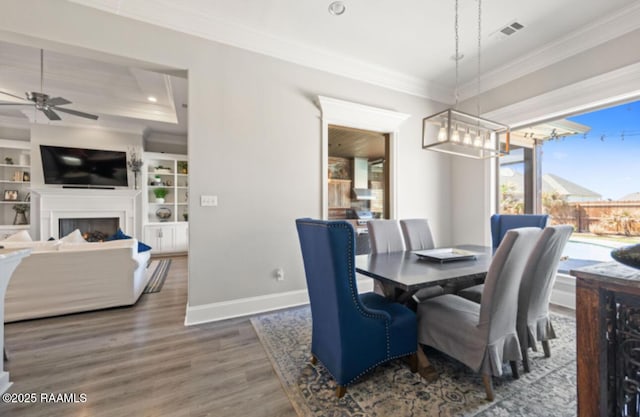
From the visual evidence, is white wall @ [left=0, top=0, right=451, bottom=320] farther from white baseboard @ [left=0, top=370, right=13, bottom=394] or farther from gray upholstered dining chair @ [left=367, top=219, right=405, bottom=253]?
white baseboard @ [left=0, top=370, right=13, bottom=394]

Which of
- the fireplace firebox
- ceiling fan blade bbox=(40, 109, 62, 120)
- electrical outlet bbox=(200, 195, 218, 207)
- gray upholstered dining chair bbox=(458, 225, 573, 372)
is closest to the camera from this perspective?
gray upholstered dining chair bbox=(458, 225, 573, 372)

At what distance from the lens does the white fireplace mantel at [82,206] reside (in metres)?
4.99

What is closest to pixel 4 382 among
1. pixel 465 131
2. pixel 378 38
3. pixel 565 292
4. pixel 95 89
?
pixel 465 131

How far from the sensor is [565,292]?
3.03m

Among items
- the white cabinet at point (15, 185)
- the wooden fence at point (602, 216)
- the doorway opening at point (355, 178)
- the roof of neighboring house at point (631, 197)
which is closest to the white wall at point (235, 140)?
the doorway opening at point (355, 178)

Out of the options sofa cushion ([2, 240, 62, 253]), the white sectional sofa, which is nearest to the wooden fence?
the white sectional sofa

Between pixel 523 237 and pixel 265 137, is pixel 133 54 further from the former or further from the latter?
pixel 523 237

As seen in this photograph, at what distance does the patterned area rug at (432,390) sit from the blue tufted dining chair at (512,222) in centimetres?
111

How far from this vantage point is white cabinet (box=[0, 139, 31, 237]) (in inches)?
206

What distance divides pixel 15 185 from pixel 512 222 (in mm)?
8944

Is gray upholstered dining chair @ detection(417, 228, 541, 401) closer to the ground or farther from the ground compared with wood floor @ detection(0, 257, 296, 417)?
farther from the ground

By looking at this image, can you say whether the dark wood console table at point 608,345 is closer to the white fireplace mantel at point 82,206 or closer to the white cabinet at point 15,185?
the white fireplace mantel at point 82,206

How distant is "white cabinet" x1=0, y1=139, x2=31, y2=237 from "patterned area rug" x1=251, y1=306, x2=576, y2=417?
669cm

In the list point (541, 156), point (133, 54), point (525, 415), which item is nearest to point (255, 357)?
point (525, 415)
